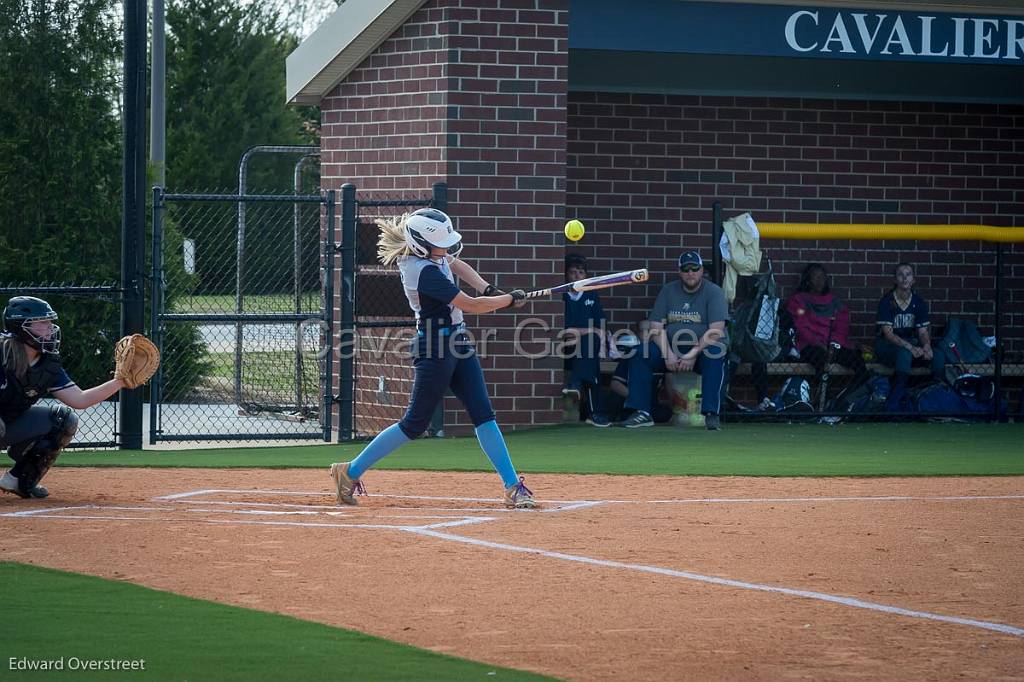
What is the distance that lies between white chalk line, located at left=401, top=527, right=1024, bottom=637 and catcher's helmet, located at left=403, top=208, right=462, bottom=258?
1705 mm

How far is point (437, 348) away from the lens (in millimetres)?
8852

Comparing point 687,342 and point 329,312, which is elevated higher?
point 329,312

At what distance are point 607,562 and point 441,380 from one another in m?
1.99

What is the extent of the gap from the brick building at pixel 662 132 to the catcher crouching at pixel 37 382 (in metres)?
4.81

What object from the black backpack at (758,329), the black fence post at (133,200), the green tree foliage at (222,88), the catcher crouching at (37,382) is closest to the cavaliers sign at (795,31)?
the black backpack at (758,329)

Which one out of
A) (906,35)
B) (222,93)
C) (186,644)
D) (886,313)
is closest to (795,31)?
(906,35)

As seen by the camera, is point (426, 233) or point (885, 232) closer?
point (426, 233)

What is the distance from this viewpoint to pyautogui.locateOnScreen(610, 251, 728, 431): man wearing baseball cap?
1395 centimetres

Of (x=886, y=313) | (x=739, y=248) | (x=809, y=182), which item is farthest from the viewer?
(x=809, y=182)

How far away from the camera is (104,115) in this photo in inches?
671

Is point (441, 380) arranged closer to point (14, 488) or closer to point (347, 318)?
point (14, 488)

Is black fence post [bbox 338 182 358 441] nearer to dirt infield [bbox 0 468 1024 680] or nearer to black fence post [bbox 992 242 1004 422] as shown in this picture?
dirt infield [bbox 0 468 1024 680]

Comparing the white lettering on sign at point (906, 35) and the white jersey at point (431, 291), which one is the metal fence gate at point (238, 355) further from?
the white lettering on sign at point (906, 35)

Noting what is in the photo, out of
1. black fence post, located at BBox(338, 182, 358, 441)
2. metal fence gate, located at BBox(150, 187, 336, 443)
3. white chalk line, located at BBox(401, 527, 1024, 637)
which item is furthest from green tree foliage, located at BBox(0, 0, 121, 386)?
white chalk line, located at BBox(401, 527, 1024, 637)
